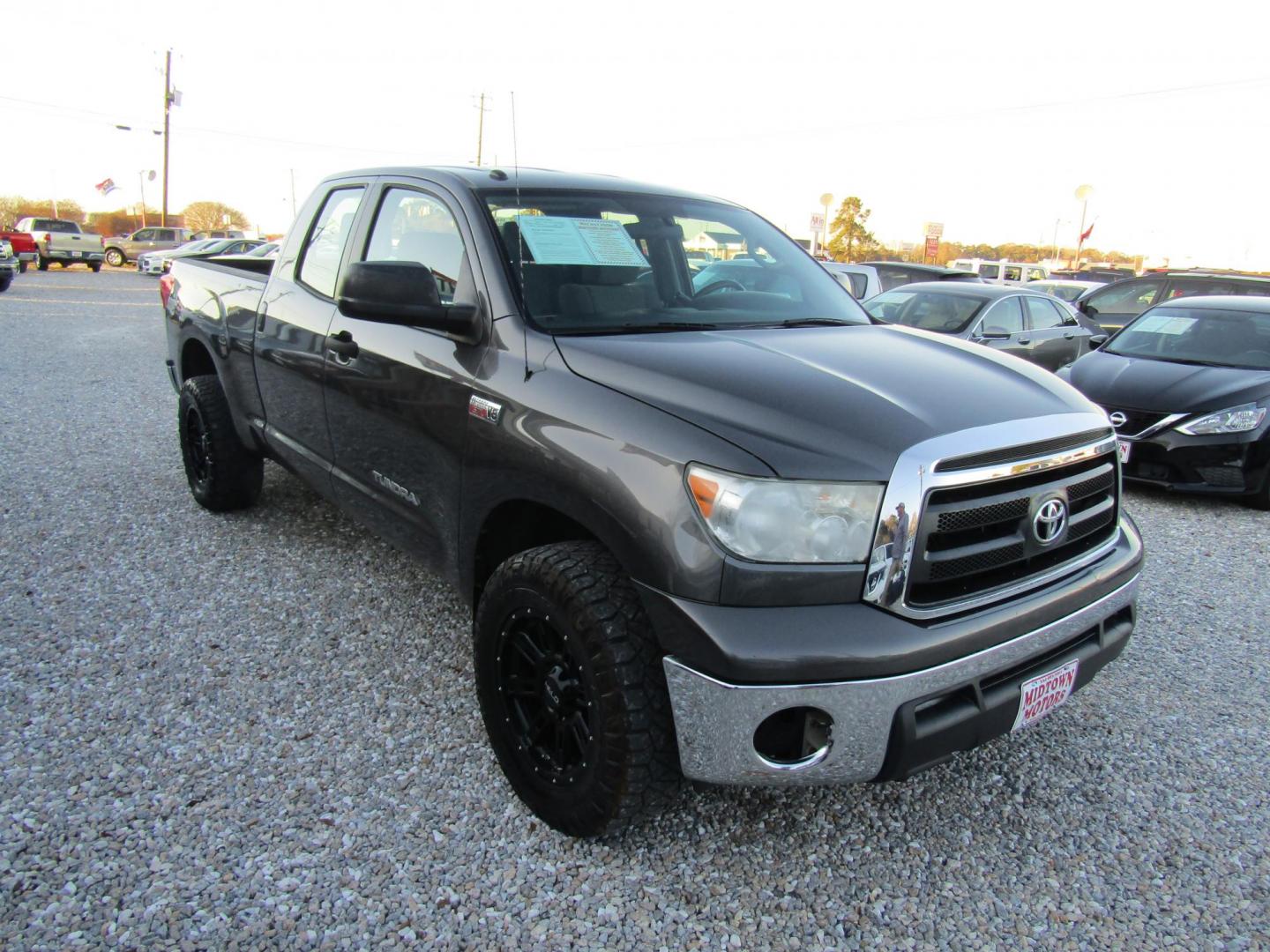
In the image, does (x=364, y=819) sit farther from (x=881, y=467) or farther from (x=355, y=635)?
(x=881, y=467)

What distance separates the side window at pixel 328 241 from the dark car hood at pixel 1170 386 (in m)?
4.94

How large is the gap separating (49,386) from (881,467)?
9.12 metres

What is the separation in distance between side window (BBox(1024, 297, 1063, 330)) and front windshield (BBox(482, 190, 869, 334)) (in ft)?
22.9

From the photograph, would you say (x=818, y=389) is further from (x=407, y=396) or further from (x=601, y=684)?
(x=407, y=396)

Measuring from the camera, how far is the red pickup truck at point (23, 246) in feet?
91.2

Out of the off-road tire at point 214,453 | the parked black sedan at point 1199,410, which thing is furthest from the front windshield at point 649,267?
the parked black sedan at point 1199,410

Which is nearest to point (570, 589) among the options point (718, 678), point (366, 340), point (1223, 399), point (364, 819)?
point (718, 678)

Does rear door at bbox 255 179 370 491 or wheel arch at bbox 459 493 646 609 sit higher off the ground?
rear door at bbox 255 179 370 491

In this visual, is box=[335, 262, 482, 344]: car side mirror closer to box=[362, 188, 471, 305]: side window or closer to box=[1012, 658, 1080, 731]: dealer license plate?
box=[362, 188, 471, 305]: side window

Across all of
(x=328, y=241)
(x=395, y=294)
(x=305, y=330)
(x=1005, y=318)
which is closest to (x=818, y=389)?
(x=395, y=294)

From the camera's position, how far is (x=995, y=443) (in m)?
2.06

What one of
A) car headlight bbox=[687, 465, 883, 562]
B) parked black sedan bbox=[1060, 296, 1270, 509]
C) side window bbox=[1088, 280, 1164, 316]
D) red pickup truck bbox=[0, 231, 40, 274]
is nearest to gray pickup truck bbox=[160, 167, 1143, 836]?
car headlight bbox=[687, 465, 883, 562]

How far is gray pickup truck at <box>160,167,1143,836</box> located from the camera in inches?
74.9

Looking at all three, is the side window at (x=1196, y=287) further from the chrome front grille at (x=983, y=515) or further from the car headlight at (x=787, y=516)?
the car headlight at (x=787, y=516)
